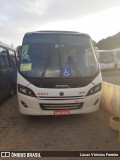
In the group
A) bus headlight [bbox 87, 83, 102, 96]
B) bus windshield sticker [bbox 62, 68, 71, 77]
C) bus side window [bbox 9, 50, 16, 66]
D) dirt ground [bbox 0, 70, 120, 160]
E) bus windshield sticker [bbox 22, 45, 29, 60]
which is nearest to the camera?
dirt ground [bbox 0, 70, 120, 160]

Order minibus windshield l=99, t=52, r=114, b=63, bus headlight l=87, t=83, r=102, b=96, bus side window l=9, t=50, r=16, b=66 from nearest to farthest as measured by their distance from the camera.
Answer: bus headlight l=87, t=83, r=102, b=96 → bus side window l=9, t=50, r=16, b=66 → minibus windshield l=99, t=52, r=114, b=63

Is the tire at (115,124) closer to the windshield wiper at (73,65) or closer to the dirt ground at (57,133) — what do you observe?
the dirt ground at (57,133)

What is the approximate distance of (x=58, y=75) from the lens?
8156mm

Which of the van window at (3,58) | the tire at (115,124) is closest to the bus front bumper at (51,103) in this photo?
the tire at (115,124)

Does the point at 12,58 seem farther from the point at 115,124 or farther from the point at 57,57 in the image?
the point at 115,124

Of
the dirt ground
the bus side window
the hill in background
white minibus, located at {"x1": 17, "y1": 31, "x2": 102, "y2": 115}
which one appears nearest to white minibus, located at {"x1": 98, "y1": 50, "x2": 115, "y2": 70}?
the bus side window

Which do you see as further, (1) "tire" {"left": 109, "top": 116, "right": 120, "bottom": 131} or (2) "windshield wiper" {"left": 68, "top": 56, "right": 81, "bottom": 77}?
(2) "windshield wiper" {"left": 68, "top": 56, "right": 81, "bottom": 77}

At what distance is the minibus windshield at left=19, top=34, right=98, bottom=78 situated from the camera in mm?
8250

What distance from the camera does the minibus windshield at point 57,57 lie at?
8250mm

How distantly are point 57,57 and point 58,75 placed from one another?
0.66 m

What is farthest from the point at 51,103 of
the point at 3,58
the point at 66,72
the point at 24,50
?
the point at 3,58

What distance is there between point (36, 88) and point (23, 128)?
3.74 ft

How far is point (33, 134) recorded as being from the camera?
24.2ft

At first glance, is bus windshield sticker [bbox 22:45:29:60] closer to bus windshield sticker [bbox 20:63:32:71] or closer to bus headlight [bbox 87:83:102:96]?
bus windshield sticker [bbox 20:63:32:71]
